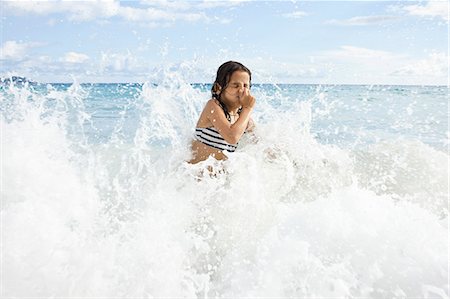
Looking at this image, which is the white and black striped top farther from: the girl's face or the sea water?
the girl's face

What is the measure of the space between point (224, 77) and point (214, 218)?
1.25 meters

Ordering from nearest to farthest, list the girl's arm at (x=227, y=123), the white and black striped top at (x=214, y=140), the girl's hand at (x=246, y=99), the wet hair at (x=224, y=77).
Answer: the girl's arm at (x=227, y=123)
the girl's hand at (x=246, y=99)
the wet hair at (x=224, y=77)
the white and black striped top at (x=214, y=140)

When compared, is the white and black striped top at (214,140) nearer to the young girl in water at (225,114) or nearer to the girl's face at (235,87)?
the young girl in water at (225,114)

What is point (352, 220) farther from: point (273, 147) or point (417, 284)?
point (273, 147)

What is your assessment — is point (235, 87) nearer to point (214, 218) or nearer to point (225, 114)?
point (225, 114)

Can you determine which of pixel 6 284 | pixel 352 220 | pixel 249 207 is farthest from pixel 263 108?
pixel 6 284

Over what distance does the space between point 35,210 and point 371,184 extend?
3.76m

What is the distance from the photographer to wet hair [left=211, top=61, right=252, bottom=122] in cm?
418

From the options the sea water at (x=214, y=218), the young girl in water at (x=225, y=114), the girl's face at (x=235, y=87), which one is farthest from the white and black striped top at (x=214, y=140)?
the girl's face at (x=235, y=87)

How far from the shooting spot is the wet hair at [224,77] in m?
4.18

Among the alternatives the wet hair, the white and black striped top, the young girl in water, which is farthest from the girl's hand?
the white and black striped top

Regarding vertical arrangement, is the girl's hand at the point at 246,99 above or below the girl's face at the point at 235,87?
below

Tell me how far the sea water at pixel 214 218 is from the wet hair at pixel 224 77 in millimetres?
538

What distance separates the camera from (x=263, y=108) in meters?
5.32
